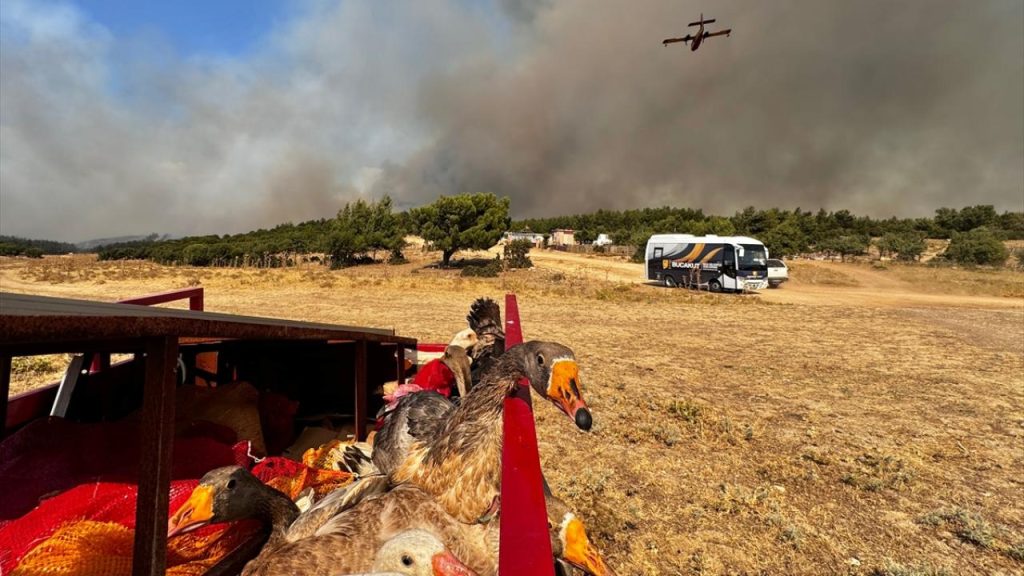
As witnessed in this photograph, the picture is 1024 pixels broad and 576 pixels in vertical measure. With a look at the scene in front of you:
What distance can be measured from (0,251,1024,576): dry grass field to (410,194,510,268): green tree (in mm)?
31622

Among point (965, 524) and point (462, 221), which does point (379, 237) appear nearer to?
point (462, 221)

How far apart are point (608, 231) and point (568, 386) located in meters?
116

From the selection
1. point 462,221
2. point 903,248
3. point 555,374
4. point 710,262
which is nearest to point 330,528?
point 555,374

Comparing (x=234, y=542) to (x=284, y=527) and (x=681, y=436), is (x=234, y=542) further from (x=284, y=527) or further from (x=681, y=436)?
(x=681, y=436)

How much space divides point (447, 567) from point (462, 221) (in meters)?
49.5

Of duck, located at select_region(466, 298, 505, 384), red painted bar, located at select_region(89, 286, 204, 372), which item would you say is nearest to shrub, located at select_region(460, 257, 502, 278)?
duck, located at select_region(466, 298, 505, 384)

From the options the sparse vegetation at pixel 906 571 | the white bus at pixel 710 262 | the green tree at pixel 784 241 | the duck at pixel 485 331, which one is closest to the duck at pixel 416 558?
the sparse vegetation at pixel 906 571

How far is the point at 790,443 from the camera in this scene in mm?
6594

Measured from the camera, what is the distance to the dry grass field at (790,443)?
4242 mm

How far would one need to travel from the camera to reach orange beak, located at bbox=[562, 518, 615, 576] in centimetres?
→ 246

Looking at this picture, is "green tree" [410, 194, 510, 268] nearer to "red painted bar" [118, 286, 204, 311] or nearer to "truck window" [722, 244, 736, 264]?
"truck window" [722, 244, 736, 264]

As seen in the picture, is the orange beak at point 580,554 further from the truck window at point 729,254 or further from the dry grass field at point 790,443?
the truck window at point 729,254

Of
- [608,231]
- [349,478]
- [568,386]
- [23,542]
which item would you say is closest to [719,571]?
[568,386]

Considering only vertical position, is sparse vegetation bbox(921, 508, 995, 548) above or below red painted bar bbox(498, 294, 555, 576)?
below
